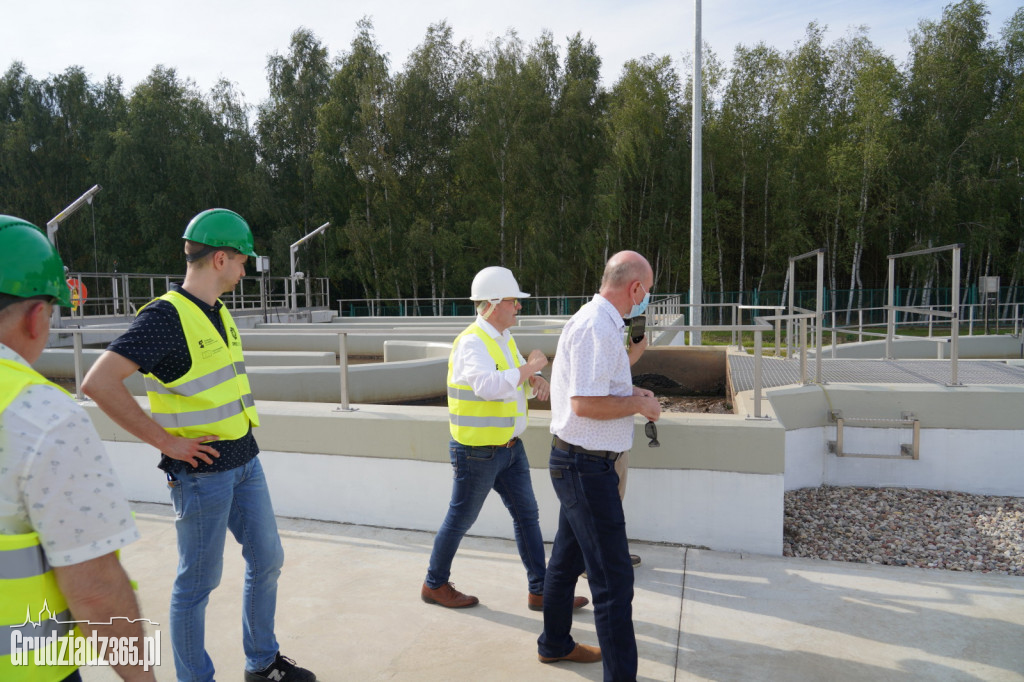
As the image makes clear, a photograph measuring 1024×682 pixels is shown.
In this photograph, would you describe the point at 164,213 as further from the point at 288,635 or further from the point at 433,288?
the point at 288,635

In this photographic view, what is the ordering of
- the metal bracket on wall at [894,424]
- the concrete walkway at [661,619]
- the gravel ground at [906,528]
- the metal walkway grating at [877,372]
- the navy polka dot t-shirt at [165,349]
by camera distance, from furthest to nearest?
the metal walkway grating at [877,372], the metal bracket on wall at [894,424], the gravel ground at [906,528], the concrete walkway at [661,619], the navy polka dot t-shirt at [165,349]

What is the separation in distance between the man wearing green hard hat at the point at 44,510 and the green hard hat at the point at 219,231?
1169mm

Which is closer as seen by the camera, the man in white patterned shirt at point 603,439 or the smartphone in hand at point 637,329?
the man in white patterned shirt at point 603,439

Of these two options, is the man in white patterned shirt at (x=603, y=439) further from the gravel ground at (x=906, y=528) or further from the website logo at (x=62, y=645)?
the gravel ground at (x=906, y=528)

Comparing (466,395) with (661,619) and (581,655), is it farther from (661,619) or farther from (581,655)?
(661,619)

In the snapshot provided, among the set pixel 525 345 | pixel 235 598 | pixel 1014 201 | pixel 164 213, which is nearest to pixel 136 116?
pixel 164 213

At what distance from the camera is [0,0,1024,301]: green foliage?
94.6ft

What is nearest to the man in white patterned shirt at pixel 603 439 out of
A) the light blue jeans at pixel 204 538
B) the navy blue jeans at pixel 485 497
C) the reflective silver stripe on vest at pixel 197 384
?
the navy blue jeans at pixel 485 497

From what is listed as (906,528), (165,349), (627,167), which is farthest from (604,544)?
(627,167)

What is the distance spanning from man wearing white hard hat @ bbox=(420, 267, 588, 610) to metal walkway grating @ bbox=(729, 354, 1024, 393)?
326cm

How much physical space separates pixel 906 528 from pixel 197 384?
5.19 m

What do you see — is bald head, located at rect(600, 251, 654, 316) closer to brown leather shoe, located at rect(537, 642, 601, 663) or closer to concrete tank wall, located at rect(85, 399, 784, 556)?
brown leather shoe, located at rect(537, 642, 601, 663)

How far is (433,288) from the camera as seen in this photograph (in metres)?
30.7

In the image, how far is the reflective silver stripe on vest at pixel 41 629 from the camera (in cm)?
128
